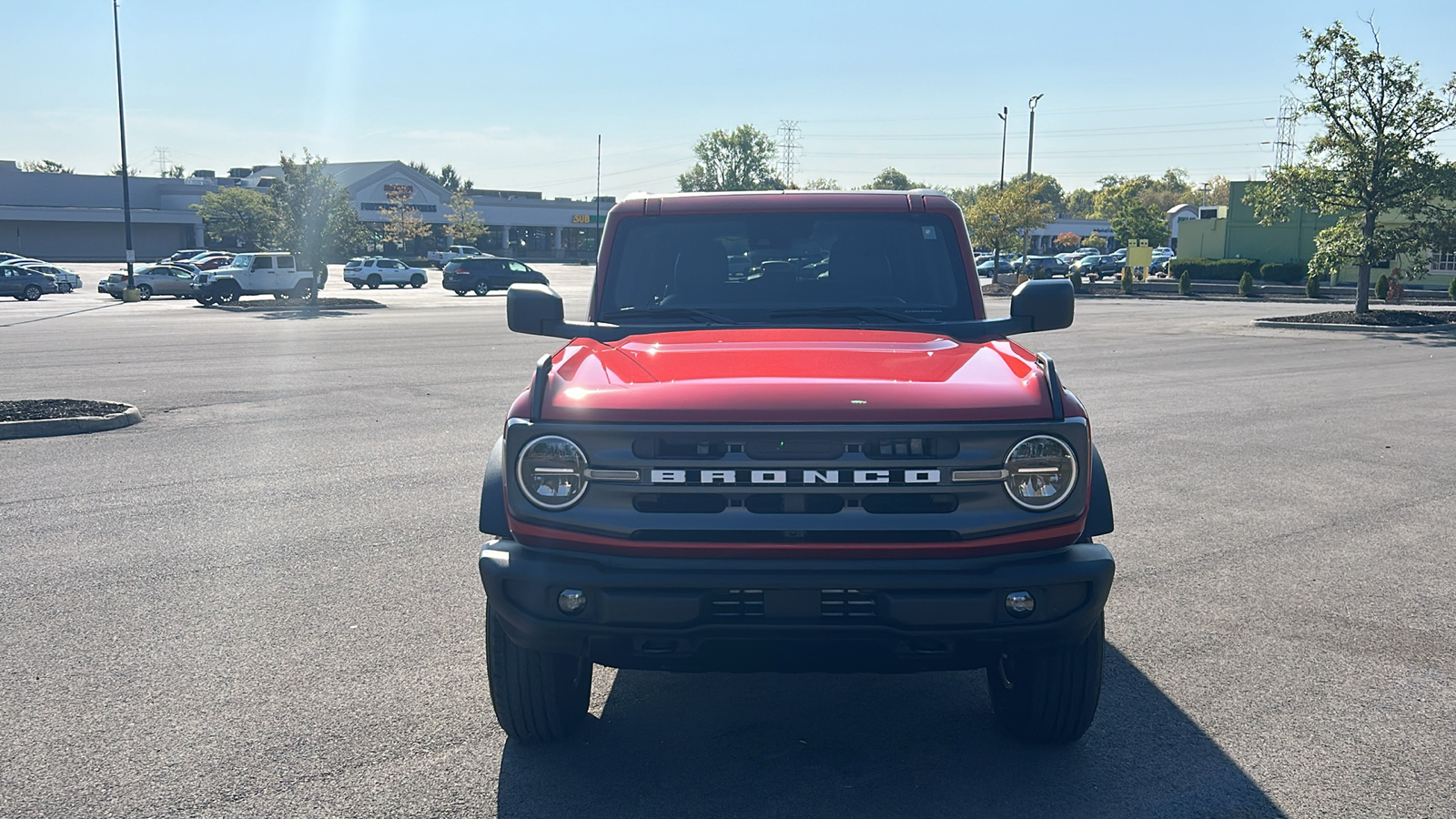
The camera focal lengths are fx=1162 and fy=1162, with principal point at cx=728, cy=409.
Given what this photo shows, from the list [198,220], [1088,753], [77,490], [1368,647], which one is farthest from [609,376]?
[198,220]

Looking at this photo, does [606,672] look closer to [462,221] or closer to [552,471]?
[552,471]

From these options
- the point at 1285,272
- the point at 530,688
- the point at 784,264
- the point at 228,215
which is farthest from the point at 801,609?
the point at 228,215

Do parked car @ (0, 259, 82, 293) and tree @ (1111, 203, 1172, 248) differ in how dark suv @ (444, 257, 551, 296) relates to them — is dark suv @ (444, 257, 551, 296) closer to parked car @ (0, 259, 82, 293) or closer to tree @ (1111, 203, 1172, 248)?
parked car @ (0, 259, 82, 293)

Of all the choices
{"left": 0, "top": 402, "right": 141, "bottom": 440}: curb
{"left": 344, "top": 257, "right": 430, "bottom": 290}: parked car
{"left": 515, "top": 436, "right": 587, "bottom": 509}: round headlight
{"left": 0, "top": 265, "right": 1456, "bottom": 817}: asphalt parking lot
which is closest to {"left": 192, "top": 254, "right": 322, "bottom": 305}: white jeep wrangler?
{"left": 344, "top": 257, "right": 430, "bottom": 290}: parked car

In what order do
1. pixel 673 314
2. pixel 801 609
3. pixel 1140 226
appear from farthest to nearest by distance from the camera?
pixel 1140 226 → pixel 673 314 → pixel 801 609

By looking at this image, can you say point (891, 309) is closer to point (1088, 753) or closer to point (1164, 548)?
point (1088, 753)

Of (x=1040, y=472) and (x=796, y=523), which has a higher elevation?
(x=1040, y=472)

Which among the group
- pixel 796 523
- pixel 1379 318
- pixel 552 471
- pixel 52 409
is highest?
pixel 552 471

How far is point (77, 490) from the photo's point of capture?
8.45 meters

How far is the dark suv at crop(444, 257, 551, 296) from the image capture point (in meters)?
50.1

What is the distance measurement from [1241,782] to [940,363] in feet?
5.52

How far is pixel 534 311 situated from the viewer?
15.5 ft

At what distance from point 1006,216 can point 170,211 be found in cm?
6677

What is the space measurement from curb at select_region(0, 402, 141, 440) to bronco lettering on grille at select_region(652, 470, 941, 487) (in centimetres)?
980
